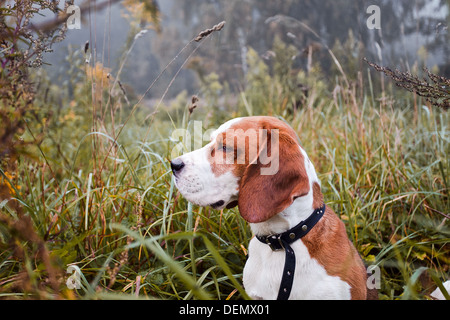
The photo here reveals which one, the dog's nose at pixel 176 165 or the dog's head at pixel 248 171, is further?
the dog's nose at pixel 176 165

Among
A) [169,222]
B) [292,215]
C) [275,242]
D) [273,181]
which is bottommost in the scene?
[169,222]

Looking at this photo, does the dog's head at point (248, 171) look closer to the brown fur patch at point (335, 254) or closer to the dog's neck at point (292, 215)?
the dog's neck at point (292, 215)

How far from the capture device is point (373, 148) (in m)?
3.38

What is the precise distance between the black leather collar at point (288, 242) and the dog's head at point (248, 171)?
0.49 feet

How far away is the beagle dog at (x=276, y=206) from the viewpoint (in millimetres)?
1635

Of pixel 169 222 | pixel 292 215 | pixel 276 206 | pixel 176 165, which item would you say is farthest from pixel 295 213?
pixel 169 222

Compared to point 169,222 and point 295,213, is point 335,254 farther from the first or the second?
point 169,222

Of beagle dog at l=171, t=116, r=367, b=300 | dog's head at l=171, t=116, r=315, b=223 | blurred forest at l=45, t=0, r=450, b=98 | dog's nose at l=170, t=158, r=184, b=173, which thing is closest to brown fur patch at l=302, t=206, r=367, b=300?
beagle dog at l=171, t=116, r=367, b=300

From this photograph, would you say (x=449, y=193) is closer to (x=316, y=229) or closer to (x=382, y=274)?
(x=382, y=274)

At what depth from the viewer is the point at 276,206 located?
1625 millimetres

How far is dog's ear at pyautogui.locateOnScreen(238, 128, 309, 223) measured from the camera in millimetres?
1619

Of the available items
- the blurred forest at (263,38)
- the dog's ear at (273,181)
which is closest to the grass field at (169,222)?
the dog's ear at (273,181)

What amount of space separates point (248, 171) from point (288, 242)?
383 mm
